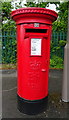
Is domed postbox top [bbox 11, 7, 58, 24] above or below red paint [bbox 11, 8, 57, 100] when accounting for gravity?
above

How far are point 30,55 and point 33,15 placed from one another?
0.65 m

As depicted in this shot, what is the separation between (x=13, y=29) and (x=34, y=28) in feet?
13.1

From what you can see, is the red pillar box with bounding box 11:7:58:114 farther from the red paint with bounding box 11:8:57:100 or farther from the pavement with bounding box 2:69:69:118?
the pavement with bounding box 2:69:69:118

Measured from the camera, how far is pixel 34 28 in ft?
6.69

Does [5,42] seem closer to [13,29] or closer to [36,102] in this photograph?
[13,29]

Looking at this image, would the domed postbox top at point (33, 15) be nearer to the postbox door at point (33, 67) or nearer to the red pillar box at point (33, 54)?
the red pillar box at point (33, 54)

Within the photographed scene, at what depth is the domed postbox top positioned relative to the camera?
1.96m

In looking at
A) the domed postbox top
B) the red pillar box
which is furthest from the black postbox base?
the domed postbox top

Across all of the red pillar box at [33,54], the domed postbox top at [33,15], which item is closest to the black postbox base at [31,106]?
the red pillar box at [33,54]

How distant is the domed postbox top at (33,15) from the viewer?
1.96m

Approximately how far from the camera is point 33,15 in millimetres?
1998

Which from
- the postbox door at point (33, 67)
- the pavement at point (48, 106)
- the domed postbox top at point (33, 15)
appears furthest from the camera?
the pavement at point (48, 106)

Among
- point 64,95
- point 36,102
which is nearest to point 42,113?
point 36,102

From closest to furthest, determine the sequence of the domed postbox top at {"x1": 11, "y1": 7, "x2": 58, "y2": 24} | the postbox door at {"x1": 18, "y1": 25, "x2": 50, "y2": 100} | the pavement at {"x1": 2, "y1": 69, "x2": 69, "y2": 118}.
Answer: the domed postbox top at {"x1": 11, "y1": 7, "x2": 58, "y2": 24}
the postbox door at {"x1": 18, "y1": 25, "x2": 50, "y2": 100}
the pavement at {"x1": 2, "y1": 69, "x2": 69, "y2": 118}
